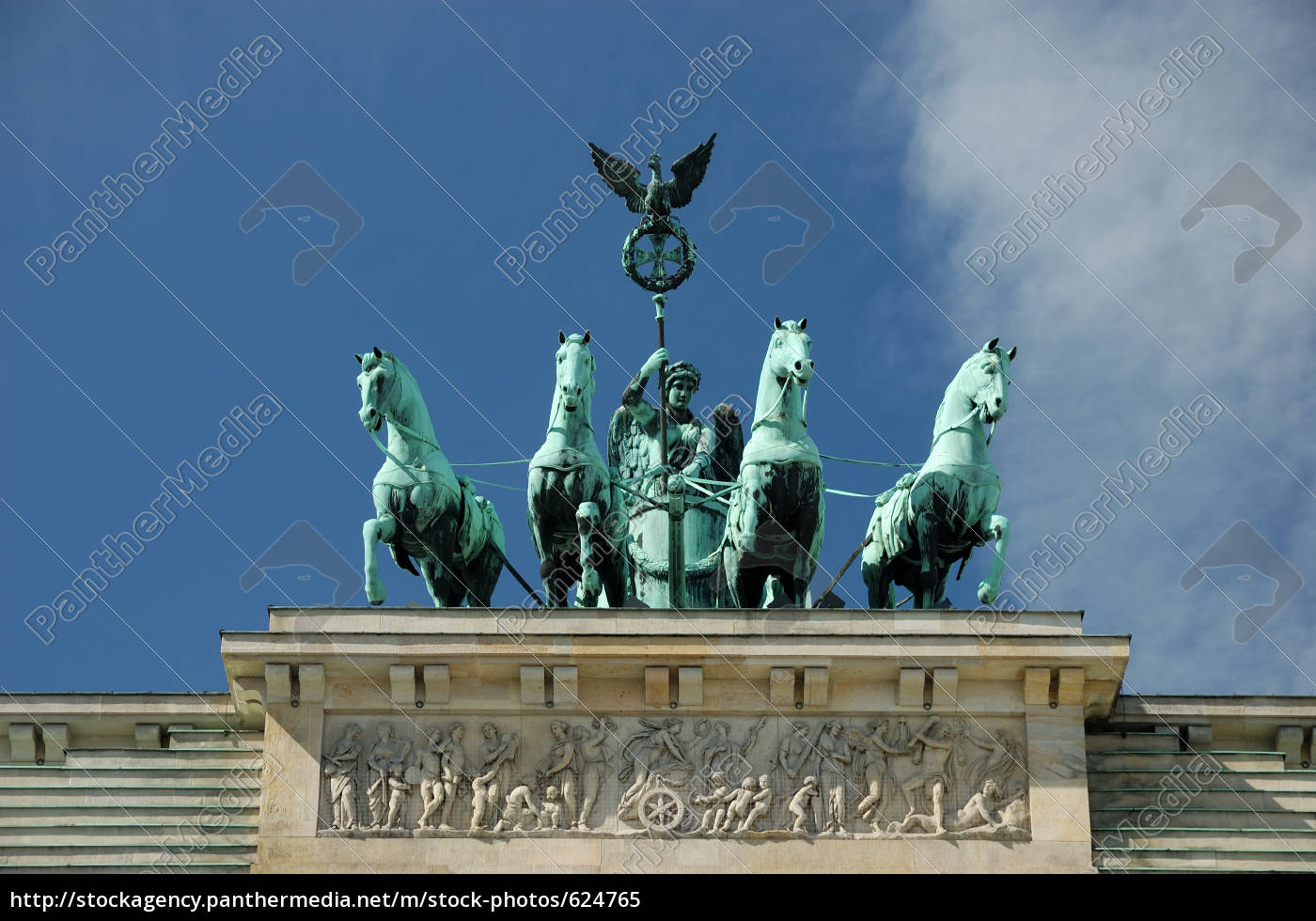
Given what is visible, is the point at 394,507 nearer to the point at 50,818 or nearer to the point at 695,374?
the point at 50,818

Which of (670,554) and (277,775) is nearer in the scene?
(277,775)

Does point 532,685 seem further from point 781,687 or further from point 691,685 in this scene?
point 781,687

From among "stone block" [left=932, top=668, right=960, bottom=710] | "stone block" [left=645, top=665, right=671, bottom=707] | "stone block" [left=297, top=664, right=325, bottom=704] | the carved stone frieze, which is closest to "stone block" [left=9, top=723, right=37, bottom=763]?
"stone block" [left=297, top=664, right=325, bottom=704]

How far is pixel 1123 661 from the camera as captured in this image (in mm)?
27703

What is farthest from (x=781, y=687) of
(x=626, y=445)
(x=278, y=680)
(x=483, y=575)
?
(x=626, y=445)

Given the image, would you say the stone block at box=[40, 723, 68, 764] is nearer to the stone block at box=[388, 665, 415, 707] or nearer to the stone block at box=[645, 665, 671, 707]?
the stone block at box=[388, 665, 415, 707]

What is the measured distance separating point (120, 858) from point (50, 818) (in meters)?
0.82

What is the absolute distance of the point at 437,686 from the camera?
27750 mm

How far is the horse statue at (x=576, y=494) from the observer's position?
29.1 metres

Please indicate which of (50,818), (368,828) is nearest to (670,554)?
(368,828)

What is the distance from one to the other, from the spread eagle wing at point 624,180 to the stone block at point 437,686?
636cm

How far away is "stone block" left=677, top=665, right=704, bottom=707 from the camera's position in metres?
27.6

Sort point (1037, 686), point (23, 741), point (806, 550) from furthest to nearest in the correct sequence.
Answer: point (806, 550) < point (23, 741) < point (1037, 686)

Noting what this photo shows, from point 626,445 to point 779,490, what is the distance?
6.18 m
